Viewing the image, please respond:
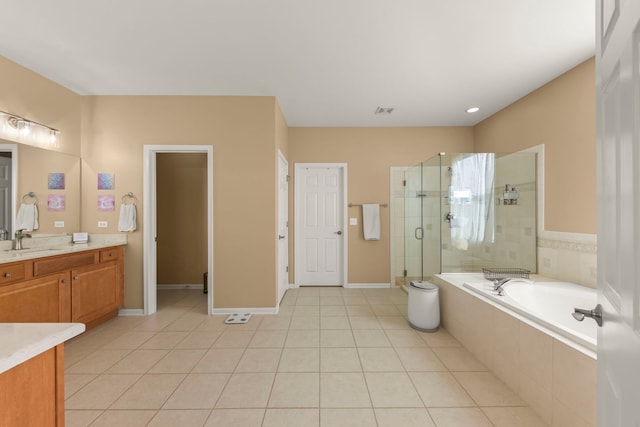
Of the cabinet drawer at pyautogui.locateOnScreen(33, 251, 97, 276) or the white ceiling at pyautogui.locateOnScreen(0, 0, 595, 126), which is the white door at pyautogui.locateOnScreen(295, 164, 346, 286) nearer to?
the white ceiling at pyautogui.locateOnScreen(0, 0, 595, 126)

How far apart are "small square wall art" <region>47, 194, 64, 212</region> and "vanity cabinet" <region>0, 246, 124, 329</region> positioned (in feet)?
2.12

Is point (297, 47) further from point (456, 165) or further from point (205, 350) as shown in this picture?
point (205, 350)

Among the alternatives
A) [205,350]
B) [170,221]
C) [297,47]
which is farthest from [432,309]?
[170,221]

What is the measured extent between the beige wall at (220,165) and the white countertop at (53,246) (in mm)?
117

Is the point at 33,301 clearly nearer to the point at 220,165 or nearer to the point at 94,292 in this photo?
the point at 94,292

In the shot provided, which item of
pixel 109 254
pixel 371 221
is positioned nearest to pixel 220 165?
pixel 109 254

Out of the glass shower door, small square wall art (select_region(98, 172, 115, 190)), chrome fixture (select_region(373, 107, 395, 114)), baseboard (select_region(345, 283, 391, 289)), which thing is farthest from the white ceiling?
baseboard (select_region(345, 283, 391, 289))

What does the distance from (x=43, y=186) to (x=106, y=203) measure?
53cm

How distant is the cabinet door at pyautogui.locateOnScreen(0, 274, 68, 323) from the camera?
1.91 meters

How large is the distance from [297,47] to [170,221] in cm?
336

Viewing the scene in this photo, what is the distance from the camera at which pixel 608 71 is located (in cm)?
73

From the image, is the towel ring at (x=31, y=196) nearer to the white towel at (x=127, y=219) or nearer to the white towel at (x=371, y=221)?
the white towel at (x=127, y=219)

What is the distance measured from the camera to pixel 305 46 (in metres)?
2.18

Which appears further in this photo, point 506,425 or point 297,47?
point 297,47
